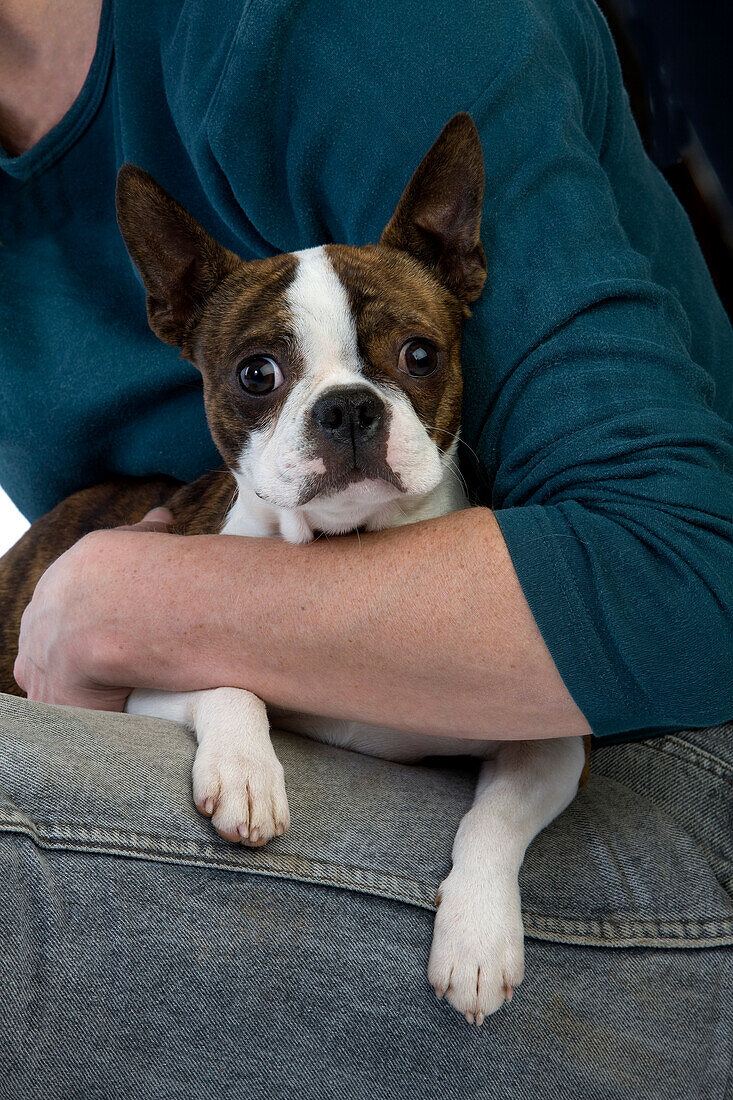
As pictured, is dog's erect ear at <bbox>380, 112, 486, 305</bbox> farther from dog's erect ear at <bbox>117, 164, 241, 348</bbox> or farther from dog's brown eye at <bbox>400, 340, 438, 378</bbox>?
dog's erect ear at <bbox>117, 164, 241, 348</bbox>

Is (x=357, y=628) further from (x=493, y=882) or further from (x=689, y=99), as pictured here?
(x=689, y=99)

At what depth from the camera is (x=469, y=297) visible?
1.89 m

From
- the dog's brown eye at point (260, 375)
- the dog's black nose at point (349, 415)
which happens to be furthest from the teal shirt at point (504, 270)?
the dog's brown eye at point (260, 375)

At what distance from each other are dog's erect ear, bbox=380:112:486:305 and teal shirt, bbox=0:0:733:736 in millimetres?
49

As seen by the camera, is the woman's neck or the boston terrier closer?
the boston terrier

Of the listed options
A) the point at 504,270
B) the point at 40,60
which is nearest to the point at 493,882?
the point at 504,270

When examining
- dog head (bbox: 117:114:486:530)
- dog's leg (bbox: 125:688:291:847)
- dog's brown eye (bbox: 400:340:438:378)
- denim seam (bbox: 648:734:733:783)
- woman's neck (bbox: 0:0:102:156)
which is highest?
woman's neck (bbox: 0:0:102:156)

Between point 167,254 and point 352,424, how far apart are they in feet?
2.28

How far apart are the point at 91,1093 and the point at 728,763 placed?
128 cm

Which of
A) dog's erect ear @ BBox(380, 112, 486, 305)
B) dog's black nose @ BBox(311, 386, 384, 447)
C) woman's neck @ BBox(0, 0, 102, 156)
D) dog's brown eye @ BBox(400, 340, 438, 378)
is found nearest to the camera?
dog's black nose @ BBox(311, 386, 384, 447)

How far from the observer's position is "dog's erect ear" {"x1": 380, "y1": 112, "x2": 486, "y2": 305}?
1.69 meters

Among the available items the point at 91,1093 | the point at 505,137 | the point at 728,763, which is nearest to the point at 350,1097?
the point at 91,1093

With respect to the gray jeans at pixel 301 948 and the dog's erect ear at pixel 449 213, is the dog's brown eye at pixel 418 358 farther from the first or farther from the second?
the gray jeans at pixel 301 948

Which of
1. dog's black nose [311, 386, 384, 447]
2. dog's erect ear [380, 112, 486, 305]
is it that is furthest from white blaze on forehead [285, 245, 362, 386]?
dog's erect ear [380, 112, 486, 305]
